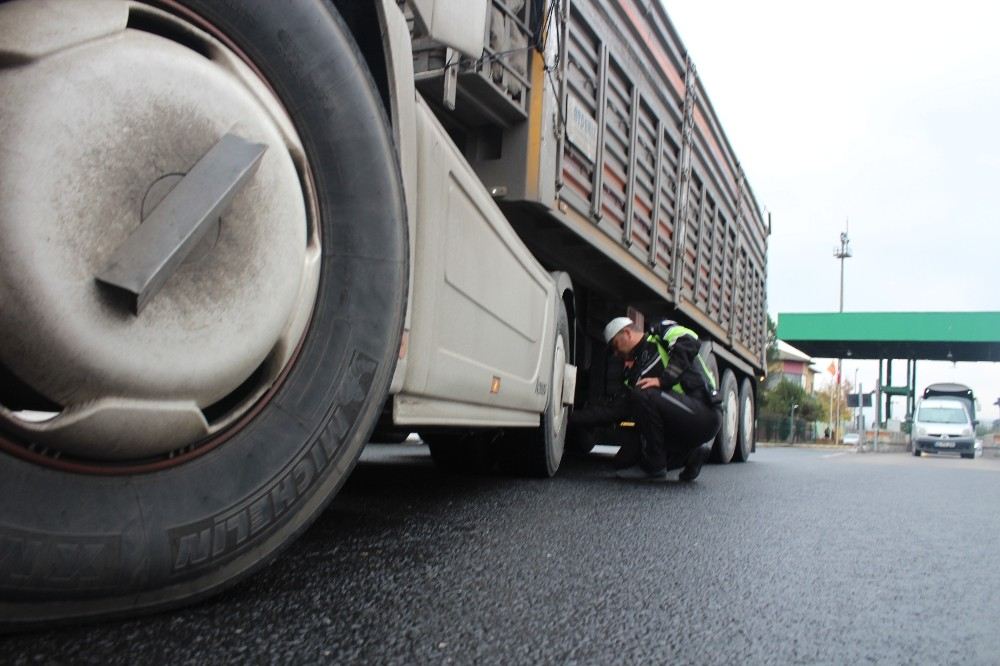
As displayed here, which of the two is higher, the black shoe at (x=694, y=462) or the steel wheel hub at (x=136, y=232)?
the steel wheel hub at (x=136, y=232)

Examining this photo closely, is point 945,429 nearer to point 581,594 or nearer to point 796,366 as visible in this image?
point 581,594

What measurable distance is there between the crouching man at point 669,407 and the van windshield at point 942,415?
73.1 feet

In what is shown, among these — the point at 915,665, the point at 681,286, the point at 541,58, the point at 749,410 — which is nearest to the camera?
the point at 915,665

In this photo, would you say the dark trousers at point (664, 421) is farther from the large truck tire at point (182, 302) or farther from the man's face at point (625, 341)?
the large truck tire at point (182, 302)

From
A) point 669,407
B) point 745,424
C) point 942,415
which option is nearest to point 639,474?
point 669,407

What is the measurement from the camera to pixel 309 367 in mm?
1536

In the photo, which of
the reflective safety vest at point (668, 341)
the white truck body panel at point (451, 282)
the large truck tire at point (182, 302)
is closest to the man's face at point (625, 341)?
the reflective safety vest at point (668, 341)

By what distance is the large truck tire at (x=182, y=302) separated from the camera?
113 cm

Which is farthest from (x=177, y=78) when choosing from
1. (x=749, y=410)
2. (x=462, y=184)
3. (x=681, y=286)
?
(x=749, y=410)

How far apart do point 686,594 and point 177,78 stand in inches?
56.3

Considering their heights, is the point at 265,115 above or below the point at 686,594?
above

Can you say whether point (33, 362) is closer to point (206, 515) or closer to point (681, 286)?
point (206, 515)

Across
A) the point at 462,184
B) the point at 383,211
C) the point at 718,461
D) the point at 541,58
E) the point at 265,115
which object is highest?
the point at 541,58

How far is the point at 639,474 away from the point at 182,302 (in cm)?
418
